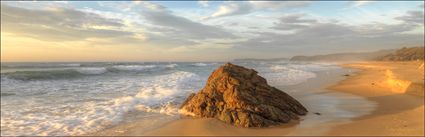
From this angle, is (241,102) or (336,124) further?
(241,102)

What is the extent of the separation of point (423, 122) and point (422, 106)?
2935 millimetres

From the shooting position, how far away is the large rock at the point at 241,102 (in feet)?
29.3

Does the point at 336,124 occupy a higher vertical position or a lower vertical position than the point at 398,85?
lower

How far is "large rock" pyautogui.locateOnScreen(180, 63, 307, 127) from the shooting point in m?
8.93

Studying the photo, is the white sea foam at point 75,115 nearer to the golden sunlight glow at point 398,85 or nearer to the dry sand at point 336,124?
the dry sand at point 336,124

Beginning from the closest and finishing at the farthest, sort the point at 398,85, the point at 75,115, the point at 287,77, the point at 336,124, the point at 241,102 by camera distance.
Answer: the point at 336,124
the point at 241,102
the point at 75,115
the point at 398,85
the point at 287,77

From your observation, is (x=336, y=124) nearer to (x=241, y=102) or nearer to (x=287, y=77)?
(x=241, y=102)

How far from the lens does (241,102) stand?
9.34 metres

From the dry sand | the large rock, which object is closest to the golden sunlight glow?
the dry sand

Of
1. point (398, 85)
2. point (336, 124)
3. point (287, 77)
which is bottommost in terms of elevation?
point (336, 124)

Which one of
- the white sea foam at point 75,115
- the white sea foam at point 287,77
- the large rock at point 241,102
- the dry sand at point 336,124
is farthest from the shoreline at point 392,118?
the white sea foam at point 287,77

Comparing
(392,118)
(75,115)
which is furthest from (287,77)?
(75,115)

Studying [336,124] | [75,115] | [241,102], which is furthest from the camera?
[75,115]

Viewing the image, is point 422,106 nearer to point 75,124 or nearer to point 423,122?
point 423,122
